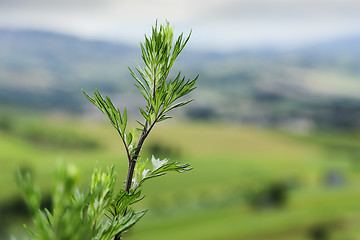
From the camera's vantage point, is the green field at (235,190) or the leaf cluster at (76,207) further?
the green field at (235,190)

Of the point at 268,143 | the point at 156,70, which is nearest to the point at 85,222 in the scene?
the point at 156,70

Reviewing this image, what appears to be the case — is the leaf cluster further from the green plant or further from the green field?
the green field

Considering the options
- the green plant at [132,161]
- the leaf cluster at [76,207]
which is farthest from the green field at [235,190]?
the leaf cluster at [76,207]

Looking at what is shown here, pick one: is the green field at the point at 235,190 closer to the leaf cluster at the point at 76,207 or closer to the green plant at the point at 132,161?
the green plant at the point at 132,161

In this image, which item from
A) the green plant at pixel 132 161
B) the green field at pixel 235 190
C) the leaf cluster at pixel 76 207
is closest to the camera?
the leaf cluster at pixel 76 207

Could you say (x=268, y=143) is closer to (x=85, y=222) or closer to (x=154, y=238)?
(x=154, y=238)

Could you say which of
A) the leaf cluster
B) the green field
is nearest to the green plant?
the leaf cluster

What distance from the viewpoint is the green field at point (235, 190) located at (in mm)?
111625

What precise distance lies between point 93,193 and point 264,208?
5425 inches

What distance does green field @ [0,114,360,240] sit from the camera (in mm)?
111625

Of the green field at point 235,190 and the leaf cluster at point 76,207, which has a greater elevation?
the green field at point 235,190

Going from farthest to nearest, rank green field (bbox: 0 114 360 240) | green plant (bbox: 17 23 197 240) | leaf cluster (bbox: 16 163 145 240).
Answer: green field (bbox: 0 114 360 240) < green plant (bbox: 17 23 197 240) < leaf cluster (bbox: 16 163 145 240)

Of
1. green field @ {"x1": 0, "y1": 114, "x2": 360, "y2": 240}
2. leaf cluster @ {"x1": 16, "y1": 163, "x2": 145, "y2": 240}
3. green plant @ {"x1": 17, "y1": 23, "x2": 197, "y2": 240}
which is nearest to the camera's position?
leaf cluster @ {"x1": 16, "y1": 163, "x2": 145, "y2": 240}

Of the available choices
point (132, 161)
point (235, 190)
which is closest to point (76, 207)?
point (132, 161)
